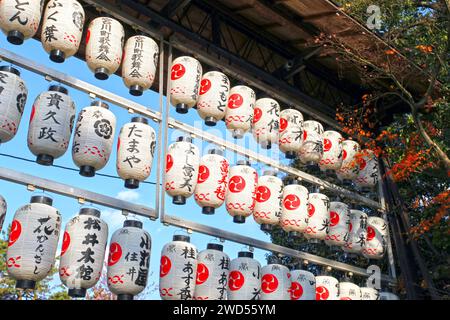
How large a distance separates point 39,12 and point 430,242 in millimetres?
8800

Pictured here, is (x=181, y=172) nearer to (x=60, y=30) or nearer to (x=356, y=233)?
(x=60, y=30)

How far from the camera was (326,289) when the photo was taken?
840 cm

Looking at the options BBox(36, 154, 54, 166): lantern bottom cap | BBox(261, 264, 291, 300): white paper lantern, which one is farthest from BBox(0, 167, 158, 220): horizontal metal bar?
BBox(261, 264, 291, 300): white paper lantern

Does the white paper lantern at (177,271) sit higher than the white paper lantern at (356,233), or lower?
lower

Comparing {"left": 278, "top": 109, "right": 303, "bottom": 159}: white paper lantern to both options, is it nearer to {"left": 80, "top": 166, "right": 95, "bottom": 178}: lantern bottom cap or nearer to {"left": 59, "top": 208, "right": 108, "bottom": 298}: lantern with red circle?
{"left": 80, "top": 166, "right": 95, "bottom": 178}: lantern bottom cap

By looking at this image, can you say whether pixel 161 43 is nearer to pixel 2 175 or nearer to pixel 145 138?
pixel 145 138

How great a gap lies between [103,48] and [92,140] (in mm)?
1277

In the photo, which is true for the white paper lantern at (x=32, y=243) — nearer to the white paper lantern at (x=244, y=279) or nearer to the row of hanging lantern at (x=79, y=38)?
the row of hanging lantern at (x=79, y=38)

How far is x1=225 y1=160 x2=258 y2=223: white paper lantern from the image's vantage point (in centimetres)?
743

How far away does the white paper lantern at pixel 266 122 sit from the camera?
→ 27.0 feet

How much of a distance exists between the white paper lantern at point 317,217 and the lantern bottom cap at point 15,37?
195 inches

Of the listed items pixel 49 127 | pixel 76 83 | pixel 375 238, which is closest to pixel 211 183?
pixel 76 83

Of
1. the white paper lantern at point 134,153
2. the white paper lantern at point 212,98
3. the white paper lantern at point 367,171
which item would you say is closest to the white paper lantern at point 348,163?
the white paper lantern at point 367,171

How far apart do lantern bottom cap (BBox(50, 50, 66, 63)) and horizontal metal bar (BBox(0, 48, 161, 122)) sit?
142 mm
